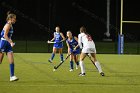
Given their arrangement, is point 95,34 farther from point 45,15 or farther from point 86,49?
point 86,49

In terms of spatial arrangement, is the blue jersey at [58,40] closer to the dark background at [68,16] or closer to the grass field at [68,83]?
the grass field at [68,83]

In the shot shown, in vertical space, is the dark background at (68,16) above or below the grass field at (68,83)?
above

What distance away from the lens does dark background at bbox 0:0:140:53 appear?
51700 millimetres

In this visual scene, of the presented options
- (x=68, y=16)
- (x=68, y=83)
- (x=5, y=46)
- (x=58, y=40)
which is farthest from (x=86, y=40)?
(x=68, y=16)

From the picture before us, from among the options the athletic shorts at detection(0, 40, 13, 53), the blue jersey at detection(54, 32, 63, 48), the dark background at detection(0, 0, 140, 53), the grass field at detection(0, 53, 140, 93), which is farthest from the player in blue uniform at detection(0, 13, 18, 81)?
the dark background at detection(0, 0, 140, 53)

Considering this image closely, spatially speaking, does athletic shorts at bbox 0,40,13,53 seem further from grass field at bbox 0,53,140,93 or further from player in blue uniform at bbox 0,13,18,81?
grass field at bbox 0,53,140,93

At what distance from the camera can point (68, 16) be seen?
55188 mm

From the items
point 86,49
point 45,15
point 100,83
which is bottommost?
point 100,83

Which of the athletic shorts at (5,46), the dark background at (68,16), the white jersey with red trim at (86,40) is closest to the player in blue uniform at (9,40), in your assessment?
the athletic shorts at (5,46)

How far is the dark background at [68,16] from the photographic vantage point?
2035 inches

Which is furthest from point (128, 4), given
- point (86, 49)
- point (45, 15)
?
point (86, 49)

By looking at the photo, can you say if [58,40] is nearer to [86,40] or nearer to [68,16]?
[86,40]

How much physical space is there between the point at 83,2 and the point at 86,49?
3932 cm

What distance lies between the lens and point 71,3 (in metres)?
54.9
